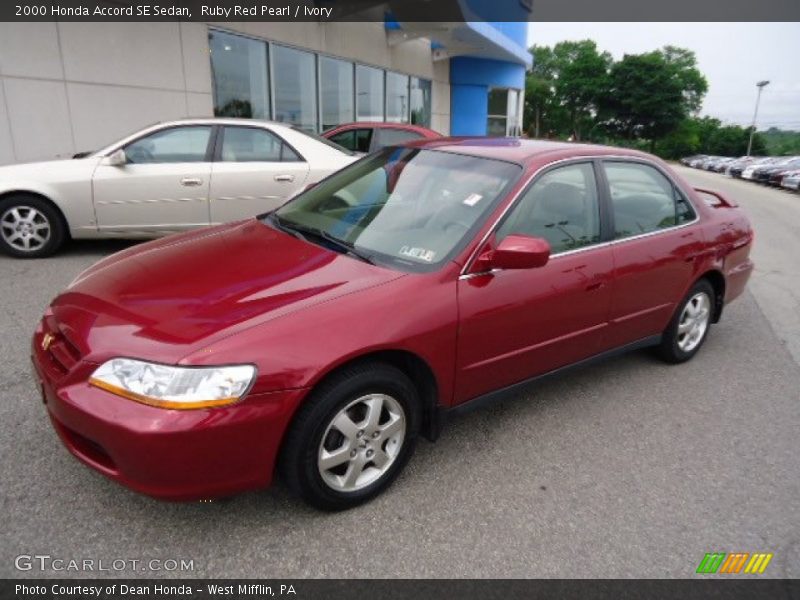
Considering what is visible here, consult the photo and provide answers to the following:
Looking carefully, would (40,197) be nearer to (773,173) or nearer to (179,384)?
(179,384)

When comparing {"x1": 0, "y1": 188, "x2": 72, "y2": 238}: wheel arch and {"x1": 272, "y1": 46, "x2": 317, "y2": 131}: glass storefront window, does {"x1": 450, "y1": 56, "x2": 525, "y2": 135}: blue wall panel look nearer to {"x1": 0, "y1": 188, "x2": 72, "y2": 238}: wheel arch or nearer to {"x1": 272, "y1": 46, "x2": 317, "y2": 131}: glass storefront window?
{"x1": 272, "y1": 46, "x2": 317, "y2": 131}: glass storefront window

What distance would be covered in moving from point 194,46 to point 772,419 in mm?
10108

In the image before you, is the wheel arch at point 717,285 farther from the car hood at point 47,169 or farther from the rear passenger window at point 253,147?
the car hood at point 47,169

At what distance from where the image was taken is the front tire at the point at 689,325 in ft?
13.2

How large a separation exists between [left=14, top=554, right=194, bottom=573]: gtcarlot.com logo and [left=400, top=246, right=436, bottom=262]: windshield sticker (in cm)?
158

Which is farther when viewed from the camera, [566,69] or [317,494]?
[566,69]

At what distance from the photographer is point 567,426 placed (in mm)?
3291

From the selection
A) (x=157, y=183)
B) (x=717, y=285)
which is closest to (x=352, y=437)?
(x=717, y=285)

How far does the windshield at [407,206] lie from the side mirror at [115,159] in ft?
10.5

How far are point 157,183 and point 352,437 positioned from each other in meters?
4.64

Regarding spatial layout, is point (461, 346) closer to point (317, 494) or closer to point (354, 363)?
point (354, 363)

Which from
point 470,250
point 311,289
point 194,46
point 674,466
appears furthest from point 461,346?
point 194,46

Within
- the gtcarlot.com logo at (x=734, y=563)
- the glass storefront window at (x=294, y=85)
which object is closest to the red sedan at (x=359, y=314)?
the gtcarlot.com logo at (x=734, y=563)

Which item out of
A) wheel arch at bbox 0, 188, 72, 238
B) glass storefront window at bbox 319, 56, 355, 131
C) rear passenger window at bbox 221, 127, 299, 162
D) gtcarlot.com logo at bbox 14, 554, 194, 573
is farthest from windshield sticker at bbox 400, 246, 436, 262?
glass storefront window at bbox 319, 56, 355, 131
